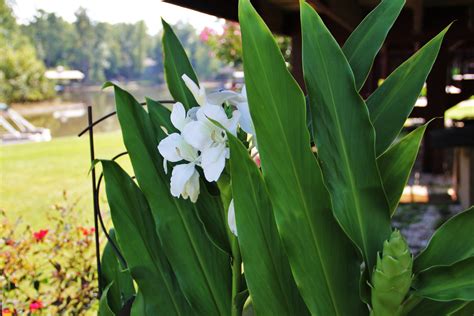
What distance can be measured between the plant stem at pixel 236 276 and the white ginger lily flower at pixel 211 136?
0.48 feet

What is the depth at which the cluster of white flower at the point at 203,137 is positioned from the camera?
0.71m

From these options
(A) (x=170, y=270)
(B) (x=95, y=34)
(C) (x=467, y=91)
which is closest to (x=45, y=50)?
(B) (x=95, y=34)

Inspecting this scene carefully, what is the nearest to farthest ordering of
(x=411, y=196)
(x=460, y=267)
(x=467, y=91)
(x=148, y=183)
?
(x=460, y=267)
(x=148, y=183)
(x=411, y=196)
(x=467, y=91)

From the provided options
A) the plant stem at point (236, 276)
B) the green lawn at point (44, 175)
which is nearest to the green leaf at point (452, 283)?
the plant stem at point (236, 276)

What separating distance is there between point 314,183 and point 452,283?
0.19 meters

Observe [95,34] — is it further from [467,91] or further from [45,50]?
[467,91]

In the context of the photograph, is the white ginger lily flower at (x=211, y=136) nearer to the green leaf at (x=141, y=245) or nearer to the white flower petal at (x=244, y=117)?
the white flower petal at (x=244, y=117)

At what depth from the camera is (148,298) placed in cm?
88

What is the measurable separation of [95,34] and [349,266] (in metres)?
38.3

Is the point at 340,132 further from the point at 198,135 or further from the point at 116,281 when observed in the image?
the point at 116,281

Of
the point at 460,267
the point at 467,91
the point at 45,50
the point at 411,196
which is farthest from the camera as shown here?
the point at 45,50

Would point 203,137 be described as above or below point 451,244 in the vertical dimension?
above

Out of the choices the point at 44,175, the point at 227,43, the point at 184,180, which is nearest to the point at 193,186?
the point at 184,180

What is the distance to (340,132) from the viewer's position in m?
0.67
